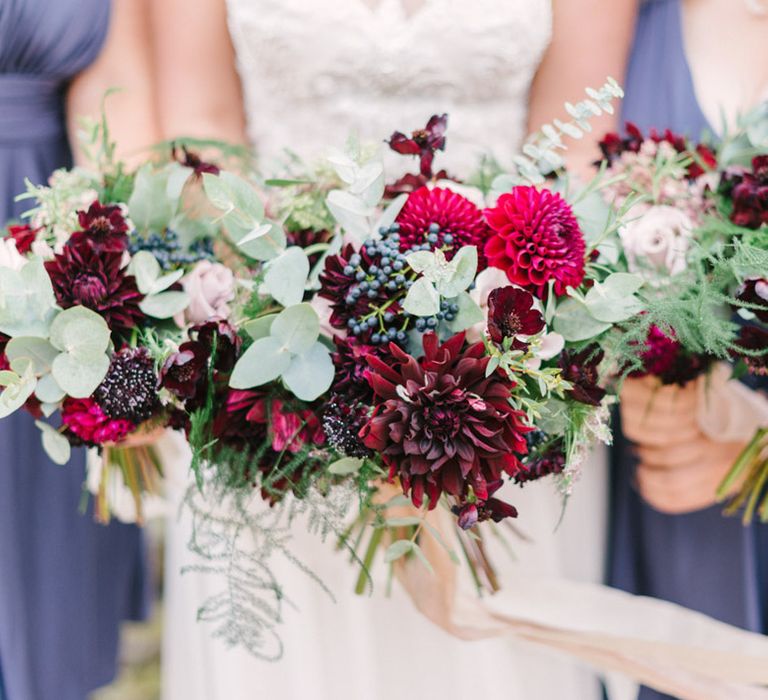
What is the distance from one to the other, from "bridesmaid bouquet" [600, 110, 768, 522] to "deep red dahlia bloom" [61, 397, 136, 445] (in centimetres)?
50

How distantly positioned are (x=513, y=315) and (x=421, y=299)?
0.26 ft

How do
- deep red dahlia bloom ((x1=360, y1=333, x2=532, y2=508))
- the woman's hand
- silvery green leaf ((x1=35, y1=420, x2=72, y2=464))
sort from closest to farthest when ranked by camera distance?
deep red dahlia bloom ((x1=360, y1=333, x2=532, y2=508)) → silvery green leaf ((x1=35, y1=420, x2=72, y2=464)) → the woman's hand

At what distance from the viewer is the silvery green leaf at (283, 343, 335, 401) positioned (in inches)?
30.3

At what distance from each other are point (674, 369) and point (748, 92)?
53cm

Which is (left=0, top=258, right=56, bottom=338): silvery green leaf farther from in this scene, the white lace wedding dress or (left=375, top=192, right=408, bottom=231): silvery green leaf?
the white lace wedding dress

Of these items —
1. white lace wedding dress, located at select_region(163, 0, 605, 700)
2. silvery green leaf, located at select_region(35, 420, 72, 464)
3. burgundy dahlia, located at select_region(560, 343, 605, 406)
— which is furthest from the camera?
white lace wedding dress, located at select_region(163, 0, 605, 700)

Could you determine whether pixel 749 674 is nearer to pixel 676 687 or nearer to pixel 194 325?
pixel 676 687

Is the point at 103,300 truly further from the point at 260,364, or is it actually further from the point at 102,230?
the point at 260,364

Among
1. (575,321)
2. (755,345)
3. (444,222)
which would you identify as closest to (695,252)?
(755,345)

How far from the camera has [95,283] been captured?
2.68 feet

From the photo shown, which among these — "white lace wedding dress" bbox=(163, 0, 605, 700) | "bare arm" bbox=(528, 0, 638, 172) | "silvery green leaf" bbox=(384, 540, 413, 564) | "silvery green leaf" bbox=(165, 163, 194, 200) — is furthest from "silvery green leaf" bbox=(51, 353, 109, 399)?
"bare arm" bbox=(528, 0, 638, 172)

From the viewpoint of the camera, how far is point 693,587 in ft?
4.34

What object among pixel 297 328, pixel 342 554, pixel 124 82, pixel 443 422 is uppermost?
pixel 124 82

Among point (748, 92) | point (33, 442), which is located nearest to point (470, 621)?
point (33, 442)
